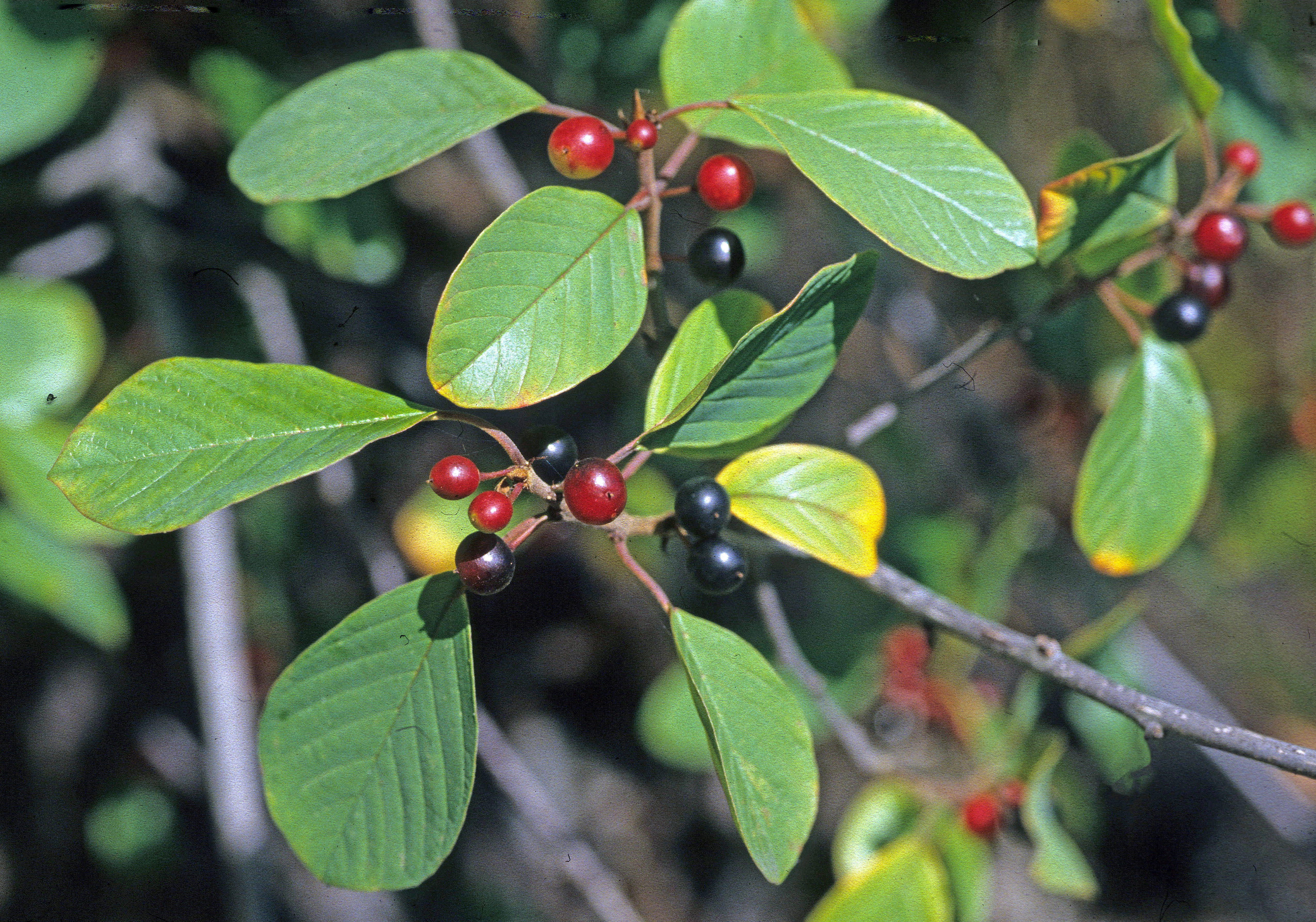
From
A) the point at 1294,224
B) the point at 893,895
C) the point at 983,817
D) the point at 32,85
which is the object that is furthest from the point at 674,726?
the point at 32,85

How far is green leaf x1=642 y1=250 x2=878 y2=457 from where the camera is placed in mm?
787

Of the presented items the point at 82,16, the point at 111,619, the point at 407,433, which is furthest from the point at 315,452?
the point at 407,433

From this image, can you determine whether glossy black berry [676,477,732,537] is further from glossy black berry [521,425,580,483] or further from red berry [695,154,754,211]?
red berry [695,154,754,211]

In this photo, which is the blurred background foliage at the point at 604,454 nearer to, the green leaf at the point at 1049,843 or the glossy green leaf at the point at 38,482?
the glossy green leaf at the point at 38,482

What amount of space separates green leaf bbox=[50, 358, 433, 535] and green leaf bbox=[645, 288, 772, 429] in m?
0.24

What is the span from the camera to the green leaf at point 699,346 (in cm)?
88

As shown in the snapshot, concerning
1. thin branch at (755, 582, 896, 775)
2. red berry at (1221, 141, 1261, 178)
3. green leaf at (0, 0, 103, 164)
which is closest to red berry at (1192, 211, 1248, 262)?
red berry at (1221, 141, 1261, 178)

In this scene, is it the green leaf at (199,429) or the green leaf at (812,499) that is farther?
the green leaf at (812,499)

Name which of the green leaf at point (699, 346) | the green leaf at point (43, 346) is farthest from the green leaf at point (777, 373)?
the green leaf at point (43, 346)

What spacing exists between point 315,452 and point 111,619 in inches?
32.6

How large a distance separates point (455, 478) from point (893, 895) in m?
1.18

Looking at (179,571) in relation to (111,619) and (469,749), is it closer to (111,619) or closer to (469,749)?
(111,619)

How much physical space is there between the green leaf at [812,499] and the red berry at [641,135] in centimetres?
36

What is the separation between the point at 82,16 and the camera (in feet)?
4.37
